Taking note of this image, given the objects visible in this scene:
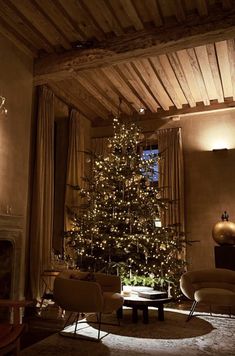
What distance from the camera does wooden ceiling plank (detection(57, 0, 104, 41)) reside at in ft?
15.4

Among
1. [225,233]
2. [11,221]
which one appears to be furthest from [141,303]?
[225,233]

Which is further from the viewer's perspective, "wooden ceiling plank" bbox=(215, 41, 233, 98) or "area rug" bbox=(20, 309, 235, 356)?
"wooden ceiling plank" bbox=(215, 41, 233, 98)

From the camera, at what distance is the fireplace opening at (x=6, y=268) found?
5.09 meters

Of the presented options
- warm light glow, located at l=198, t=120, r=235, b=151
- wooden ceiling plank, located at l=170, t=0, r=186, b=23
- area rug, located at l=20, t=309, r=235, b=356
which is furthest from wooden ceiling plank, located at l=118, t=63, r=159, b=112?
area rug, located at l=20, t=309, r=235, b=356

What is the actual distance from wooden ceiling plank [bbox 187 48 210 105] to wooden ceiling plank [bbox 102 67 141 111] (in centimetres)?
144

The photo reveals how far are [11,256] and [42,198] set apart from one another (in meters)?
1.22

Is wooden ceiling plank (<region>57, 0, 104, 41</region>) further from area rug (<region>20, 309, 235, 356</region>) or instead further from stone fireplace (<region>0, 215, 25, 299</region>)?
area rug (<region>20, 309, 235, 356</region>)

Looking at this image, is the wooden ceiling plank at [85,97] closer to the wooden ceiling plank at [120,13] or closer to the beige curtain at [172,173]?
the beige curtain at [172,173]

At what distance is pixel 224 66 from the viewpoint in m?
6.33

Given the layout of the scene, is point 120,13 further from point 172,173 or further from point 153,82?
point 172,173

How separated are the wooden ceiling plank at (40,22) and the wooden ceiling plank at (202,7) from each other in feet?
7.08

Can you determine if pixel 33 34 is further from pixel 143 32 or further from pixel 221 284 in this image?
pixel 221 284

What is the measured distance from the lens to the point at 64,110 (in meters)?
7.77

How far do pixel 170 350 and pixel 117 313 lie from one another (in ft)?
4.98
